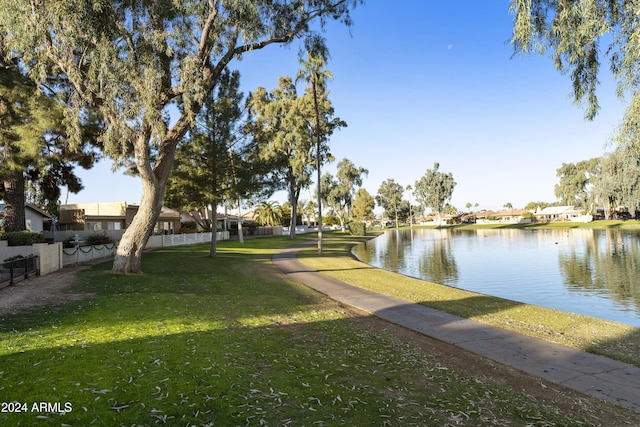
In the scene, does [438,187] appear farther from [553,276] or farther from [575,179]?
[553,276]

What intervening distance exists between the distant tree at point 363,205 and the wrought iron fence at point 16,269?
106130mm

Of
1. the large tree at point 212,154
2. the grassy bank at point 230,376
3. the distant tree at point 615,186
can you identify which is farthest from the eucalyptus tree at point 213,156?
the distant tree at point 615,186

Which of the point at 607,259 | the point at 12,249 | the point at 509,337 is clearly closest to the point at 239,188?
the point at 12,249

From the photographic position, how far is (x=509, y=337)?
29.7ft

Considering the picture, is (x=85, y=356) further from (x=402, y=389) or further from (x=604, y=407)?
(x=604, y=407)

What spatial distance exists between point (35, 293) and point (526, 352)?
42.5 ft

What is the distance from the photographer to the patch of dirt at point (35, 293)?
9719 mm

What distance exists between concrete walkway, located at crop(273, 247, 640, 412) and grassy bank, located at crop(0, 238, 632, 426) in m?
0.91

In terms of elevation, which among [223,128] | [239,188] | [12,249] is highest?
[223,128]

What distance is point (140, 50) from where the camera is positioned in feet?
47.2

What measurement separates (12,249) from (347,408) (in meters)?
21.0

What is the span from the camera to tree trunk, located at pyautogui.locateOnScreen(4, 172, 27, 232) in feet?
74.6

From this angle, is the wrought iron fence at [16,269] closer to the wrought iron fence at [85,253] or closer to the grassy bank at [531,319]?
the wrought iron fence at [85,253]

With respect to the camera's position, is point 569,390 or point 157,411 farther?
point 569,390
